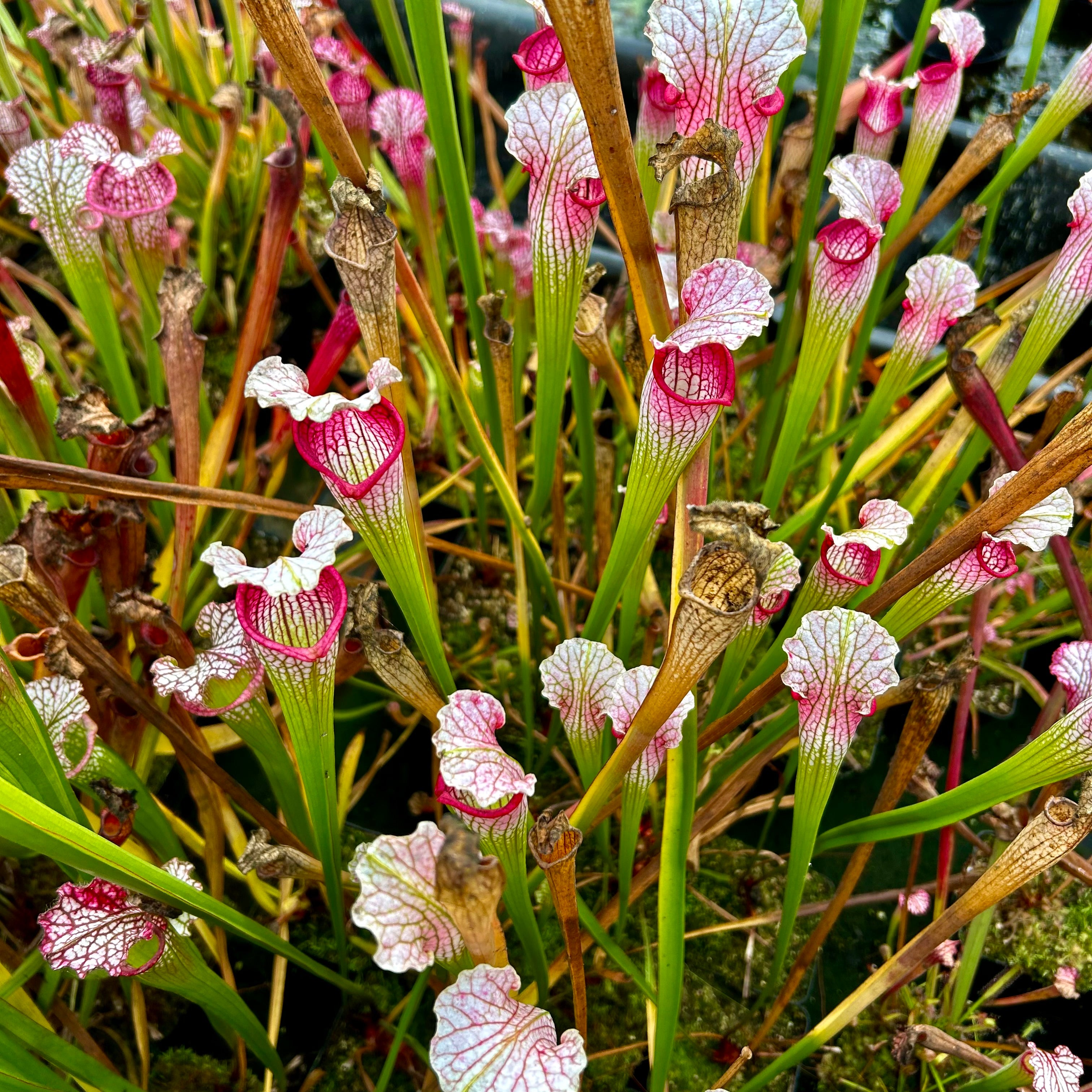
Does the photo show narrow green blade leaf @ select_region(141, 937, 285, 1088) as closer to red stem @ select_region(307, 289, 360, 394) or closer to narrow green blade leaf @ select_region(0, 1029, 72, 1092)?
narrow green blade leaf @ select_region(0, 1029, 72, 1092)

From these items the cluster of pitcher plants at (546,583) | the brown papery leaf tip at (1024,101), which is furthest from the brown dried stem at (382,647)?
the brown papery leaf tip at (1024,101)

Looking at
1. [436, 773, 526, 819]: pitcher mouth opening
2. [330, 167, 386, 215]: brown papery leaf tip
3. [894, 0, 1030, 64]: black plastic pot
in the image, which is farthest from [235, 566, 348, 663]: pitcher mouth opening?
[894, 0, 1030, 64]: black plastic pot

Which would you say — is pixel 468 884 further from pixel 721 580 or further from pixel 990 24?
pixel 990 24

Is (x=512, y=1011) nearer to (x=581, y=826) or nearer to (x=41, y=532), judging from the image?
(x=581, y=826)

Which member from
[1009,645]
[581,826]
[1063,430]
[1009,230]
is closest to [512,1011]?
[581,826]

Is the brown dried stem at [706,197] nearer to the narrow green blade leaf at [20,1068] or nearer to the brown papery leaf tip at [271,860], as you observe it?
the brown papery leaf tip at [271,860]

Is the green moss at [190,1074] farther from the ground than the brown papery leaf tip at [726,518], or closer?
closer

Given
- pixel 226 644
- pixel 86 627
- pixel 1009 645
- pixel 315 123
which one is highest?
pixel 315 123

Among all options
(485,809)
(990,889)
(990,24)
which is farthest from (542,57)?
(990,24)
